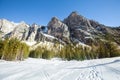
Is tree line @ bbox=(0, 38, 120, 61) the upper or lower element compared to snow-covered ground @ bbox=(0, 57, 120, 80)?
upper

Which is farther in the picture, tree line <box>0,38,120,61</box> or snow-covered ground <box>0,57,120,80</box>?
tree line <box>0,38,120,61</box>

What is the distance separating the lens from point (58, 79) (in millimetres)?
13602

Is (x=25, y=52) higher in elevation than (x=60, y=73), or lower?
higher

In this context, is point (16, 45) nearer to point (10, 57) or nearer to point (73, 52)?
point (10, 57)

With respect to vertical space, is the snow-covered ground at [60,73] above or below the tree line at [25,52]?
below

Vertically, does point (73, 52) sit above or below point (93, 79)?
above

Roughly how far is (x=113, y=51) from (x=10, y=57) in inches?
2253

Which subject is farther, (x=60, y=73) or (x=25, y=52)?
(x=25, y=52)

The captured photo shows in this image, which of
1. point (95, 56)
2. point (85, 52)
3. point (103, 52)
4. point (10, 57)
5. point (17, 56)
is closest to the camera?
point (10, 57)

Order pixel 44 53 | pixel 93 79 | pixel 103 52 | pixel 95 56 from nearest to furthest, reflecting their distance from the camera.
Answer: pixel 93 79, pixel 103 52, pixel 95 56, pixel 44 53

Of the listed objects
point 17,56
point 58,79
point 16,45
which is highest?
point 16,45

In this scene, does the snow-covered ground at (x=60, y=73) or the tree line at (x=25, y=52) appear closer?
the snow-covered ground at (x=60, y=73)


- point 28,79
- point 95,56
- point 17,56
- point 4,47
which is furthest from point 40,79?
point 95,56

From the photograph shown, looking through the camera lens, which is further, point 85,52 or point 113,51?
→ point 85,52
